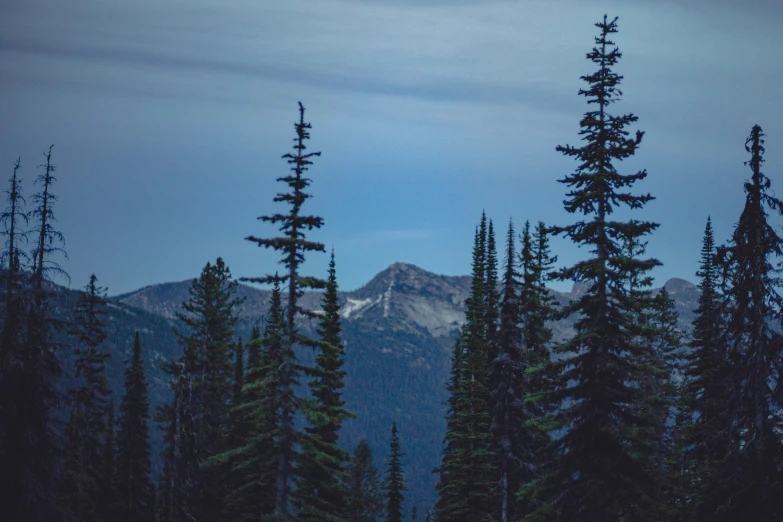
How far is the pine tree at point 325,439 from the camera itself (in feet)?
93.8

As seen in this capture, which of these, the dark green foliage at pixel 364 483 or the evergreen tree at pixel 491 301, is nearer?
the evergreen tree at pixel 491 301

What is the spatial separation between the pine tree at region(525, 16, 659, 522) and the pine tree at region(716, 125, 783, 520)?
2.71 metres

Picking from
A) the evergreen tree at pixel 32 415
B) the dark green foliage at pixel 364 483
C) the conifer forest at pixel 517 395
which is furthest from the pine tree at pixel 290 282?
the dark green foliage at pixel 364 483

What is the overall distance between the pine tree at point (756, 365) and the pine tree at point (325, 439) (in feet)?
45.5

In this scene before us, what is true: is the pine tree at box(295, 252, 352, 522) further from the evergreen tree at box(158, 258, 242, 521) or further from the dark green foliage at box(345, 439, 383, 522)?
the dark green foliage at box(345, 439, 383, 522)

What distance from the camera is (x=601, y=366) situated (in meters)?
23.5

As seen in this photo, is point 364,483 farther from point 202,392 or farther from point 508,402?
point 508,402

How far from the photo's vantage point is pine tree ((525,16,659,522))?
23703 mm

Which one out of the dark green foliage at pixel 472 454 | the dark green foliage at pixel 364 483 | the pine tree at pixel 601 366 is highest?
the pine tree at pixel 601 366

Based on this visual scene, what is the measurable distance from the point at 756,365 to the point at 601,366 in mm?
4534

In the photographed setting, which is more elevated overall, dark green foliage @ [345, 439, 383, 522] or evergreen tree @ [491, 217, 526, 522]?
evergreen tree @ [491, 217, 526, 522]

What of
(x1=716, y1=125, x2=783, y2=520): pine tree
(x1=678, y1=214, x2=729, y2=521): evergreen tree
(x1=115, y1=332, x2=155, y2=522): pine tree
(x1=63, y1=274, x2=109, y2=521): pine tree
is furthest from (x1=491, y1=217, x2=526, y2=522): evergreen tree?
(x1=115, y1=332, x2=155, y2=522): pine tree

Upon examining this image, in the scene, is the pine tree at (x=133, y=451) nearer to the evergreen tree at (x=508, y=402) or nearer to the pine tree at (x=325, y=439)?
the pine tree at (x=325, y=439)

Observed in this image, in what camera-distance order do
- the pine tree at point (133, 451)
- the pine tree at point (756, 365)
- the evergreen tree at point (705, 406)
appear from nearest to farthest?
1. the pine tree at point (756, 365)
2. the evergreen tree at point (705, 406)
3. the pine tree at point (133, 451)
